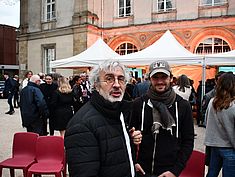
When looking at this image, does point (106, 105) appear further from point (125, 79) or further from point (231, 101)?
point (231, 101)

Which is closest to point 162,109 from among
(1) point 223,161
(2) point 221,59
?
(1) point 223,161

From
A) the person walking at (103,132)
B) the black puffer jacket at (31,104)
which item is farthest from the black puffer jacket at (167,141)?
the black puffer jacket at (31,104)

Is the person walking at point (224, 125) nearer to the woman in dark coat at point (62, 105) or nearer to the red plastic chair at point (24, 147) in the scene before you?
the red plastic chair at point (24, 147)

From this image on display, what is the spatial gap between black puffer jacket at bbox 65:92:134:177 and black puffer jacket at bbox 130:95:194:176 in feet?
2.09

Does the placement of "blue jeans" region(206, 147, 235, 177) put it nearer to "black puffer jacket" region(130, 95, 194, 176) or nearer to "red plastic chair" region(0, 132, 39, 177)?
"black puffer jacket" region(130, 95, 194, 176)

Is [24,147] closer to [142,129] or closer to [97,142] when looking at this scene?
[142,129]

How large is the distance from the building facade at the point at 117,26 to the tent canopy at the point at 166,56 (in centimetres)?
571

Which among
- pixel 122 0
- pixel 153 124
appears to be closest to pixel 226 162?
pixel 153 124

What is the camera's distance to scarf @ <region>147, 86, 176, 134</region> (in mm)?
2350

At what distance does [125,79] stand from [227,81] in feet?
5.36

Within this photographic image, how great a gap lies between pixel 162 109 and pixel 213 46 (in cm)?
1374

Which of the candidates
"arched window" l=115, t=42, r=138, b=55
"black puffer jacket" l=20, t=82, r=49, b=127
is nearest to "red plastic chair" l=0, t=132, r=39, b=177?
"black puffer jacket" l=20, t=82, r=49, b=127

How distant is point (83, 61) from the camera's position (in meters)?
10.1

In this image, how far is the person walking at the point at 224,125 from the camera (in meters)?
3.08
